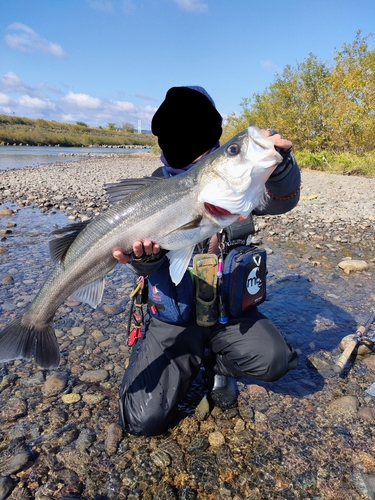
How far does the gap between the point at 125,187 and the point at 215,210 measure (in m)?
0.81

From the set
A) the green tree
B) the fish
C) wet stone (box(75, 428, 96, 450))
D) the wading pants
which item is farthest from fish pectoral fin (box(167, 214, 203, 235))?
the green tree

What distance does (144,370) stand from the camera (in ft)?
11.4

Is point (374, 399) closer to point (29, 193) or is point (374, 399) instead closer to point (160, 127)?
point (160, 127)

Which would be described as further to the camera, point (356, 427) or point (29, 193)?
point (29, 193)

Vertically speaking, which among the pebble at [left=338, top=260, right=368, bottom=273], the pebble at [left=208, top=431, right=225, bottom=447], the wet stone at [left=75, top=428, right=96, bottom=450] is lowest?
the wet stone at [left=75, top=428, right=96, bottom=450]

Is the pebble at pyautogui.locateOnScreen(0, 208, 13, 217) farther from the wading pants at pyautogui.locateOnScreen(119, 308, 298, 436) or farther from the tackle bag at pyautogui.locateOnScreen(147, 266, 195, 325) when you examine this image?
the tackle bag at pyautogui.locateOnScreen(147, 266, 195, 325)

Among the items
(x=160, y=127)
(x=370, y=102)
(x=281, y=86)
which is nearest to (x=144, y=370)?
(x=160, y=127)

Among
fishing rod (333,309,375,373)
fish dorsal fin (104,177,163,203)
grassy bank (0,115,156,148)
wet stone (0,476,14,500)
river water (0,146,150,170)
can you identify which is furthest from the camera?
grassy bank (0,115,156,148)

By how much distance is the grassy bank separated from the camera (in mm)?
76438

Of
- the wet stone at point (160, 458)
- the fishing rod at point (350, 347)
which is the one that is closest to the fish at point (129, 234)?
the wet stone at point (160, 458)

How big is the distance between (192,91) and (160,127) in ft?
1.66

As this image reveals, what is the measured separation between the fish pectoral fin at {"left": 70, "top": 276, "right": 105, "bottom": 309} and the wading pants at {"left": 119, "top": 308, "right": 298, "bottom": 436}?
85 centimetres

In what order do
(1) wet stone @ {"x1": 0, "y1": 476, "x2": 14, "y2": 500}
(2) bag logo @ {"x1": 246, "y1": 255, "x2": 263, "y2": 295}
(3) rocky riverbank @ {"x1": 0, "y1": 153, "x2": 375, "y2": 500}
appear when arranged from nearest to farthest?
(1) wet stone @ {"x1": 0, "y1": 476, "x2": 14, "y2": 500}, (3) rocky riverbank @ {"x1": 0, "y1": 153, "x2": 375, "y2": 500}, (2) bag logo @ {"x1": 246, "y1": 255, "x2": 263, "y2": 295}

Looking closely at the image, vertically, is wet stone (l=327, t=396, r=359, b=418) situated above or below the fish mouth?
below
